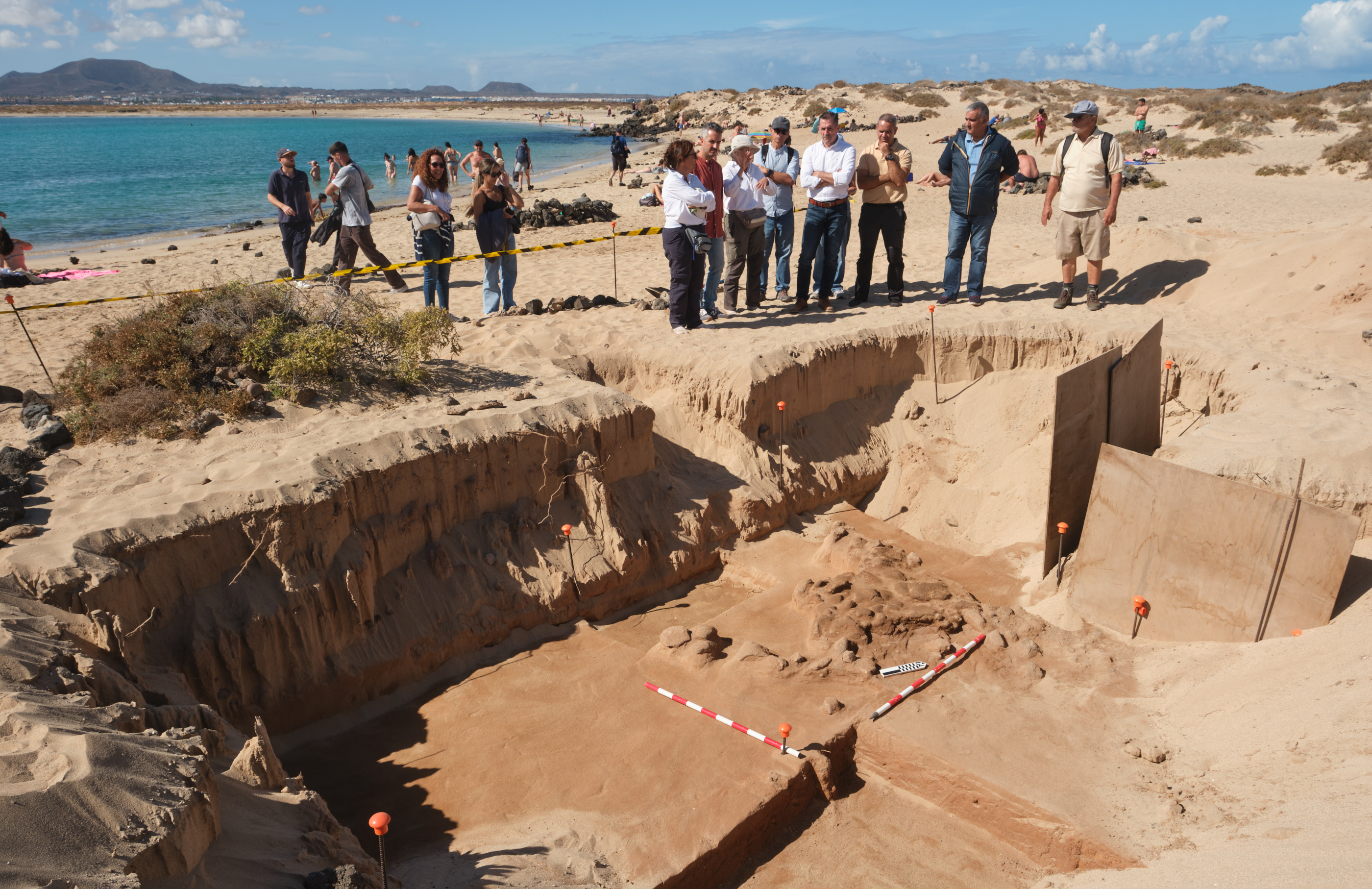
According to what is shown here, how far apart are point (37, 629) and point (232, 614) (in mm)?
1084

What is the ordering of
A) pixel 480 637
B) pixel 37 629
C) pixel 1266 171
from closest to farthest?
pixel 37 629 < pixel 480 637 < pixel 1266 171

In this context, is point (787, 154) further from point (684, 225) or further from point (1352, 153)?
point (1352, 153)

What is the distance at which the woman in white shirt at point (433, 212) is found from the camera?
29.9 ft

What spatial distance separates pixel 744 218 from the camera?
29.9 ft

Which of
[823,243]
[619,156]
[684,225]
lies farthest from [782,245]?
[619,156]

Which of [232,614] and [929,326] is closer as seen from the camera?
[232,614]

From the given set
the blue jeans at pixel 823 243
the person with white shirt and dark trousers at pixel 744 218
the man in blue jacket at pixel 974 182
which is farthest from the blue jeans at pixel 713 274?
the man in blue jacket at pixel 974 182

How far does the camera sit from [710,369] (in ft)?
27.0

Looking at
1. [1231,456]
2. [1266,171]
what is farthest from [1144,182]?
[1231,456]

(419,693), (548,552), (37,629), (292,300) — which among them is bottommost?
(419,693)

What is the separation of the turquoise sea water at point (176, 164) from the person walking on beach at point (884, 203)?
14.1 meters

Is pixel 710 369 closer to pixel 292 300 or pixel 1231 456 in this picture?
pixel 292 300

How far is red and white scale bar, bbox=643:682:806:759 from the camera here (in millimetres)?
5078

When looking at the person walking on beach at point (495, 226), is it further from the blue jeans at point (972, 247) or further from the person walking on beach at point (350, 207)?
the blue jeans at point (972, 247)
